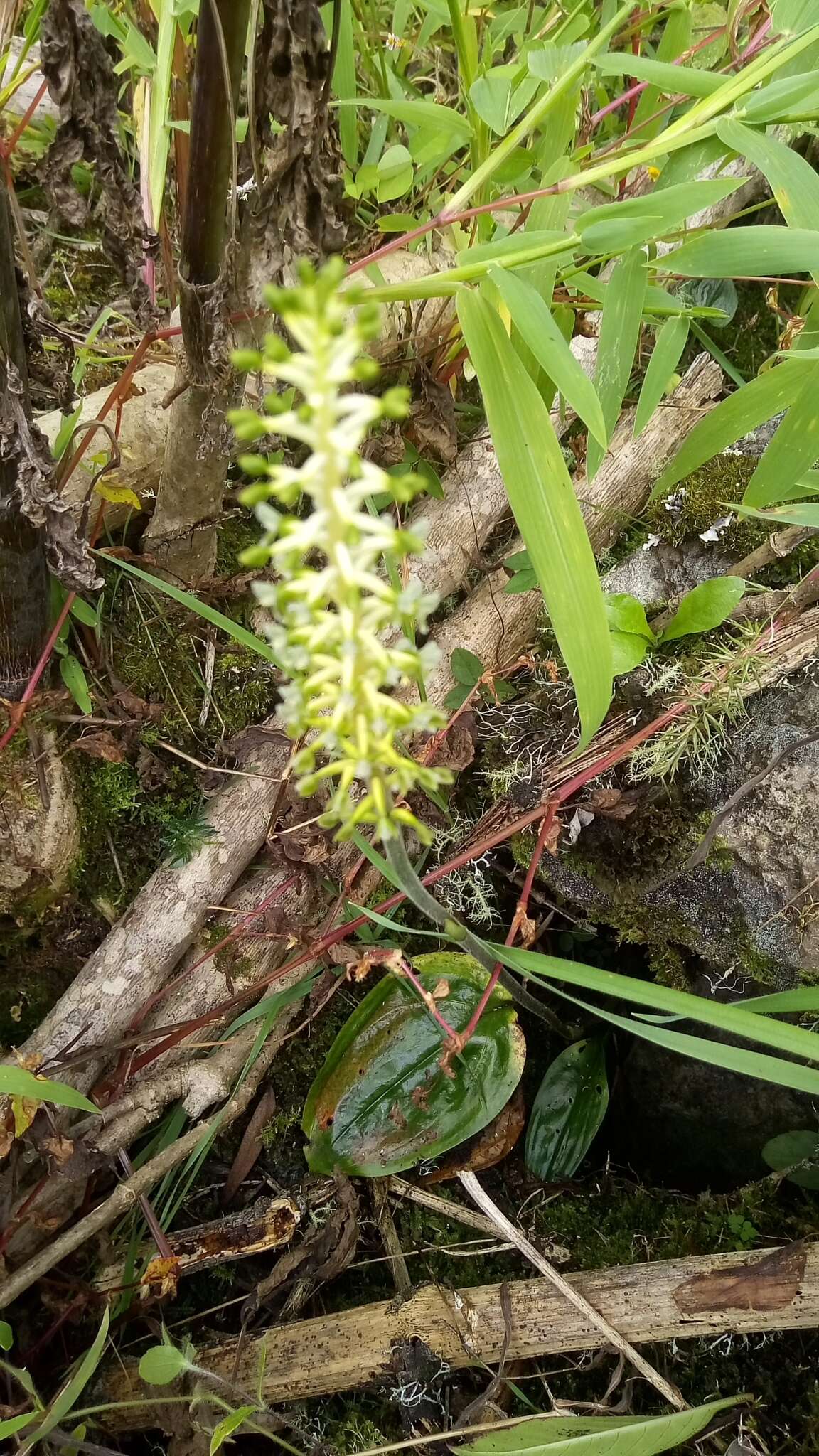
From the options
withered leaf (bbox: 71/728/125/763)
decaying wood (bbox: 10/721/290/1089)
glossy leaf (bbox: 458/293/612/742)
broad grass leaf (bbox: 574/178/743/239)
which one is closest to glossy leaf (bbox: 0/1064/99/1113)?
decaying wood (bbox: 10/721/290/1089)

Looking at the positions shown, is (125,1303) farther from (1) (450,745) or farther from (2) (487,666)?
(2) (487,666)

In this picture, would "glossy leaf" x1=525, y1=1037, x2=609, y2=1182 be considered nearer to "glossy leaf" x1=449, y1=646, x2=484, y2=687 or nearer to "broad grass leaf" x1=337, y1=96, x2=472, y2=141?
"glossy leaf" x1=449, y1=646, x2=484, y2=687

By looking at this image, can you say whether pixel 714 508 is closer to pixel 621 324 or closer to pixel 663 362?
pixel 663 362

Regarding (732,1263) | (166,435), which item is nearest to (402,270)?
(166,435)

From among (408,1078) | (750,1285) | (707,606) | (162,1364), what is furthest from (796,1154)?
(162,1364)

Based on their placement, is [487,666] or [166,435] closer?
[166,435]

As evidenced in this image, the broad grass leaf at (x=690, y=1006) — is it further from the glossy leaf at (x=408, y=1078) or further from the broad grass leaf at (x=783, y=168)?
the broad grass leaf at (x=783, y=168)
